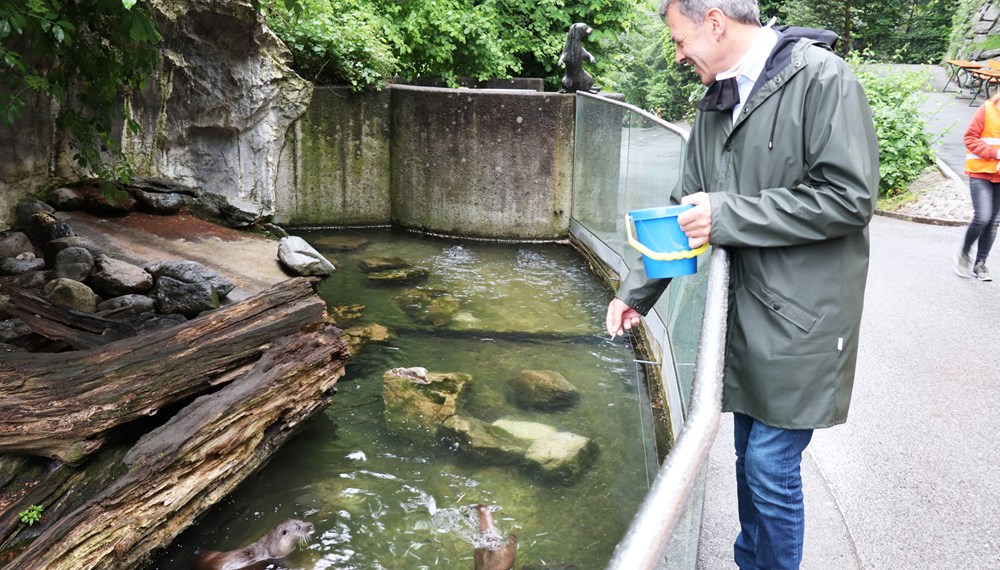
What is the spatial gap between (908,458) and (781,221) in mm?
2747

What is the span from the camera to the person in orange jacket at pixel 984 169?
7320mm

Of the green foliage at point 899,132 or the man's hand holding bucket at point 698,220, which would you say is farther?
the green foliage at point 899,132

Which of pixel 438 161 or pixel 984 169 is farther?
pixel 438 161

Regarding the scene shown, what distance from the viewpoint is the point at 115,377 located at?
4016 millimetres

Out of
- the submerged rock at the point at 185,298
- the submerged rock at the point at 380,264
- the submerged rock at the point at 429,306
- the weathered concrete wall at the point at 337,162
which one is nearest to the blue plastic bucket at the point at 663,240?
the submerged rock at the point at 185,298

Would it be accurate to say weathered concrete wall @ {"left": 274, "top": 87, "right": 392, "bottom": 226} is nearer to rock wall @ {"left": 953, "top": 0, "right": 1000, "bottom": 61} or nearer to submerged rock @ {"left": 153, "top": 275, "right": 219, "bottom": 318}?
submerged rock @ {"left": 153, "top": 275, "right": 219, "bottom": 318}

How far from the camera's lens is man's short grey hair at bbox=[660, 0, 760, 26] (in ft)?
7.51

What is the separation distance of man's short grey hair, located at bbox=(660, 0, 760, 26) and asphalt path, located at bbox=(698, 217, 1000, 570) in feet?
6.69

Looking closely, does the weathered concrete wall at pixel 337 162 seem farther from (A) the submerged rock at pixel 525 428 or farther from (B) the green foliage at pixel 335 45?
(A) the submerged rock at pixel 525 428

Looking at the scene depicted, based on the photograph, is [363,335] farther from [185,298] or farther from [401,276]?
[185,298]

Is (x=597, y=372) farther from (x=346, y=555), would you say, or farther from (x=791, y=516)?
(x=791, y=516)

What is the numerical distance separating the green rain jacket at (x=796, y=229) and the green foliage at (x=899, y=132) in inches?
433

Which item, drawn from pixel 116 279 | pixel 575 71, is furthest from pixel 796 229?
pixel 575 71

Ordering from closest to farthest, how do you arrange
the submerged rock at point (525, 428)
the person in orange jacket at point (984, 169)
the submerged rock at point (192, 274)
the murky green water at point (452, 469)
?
the murky green water at point (452, 469) → the submerged rock at point (192, 274) → the submerged rock at point (525, 428) → the person in orange jacket at point (984, 169)
